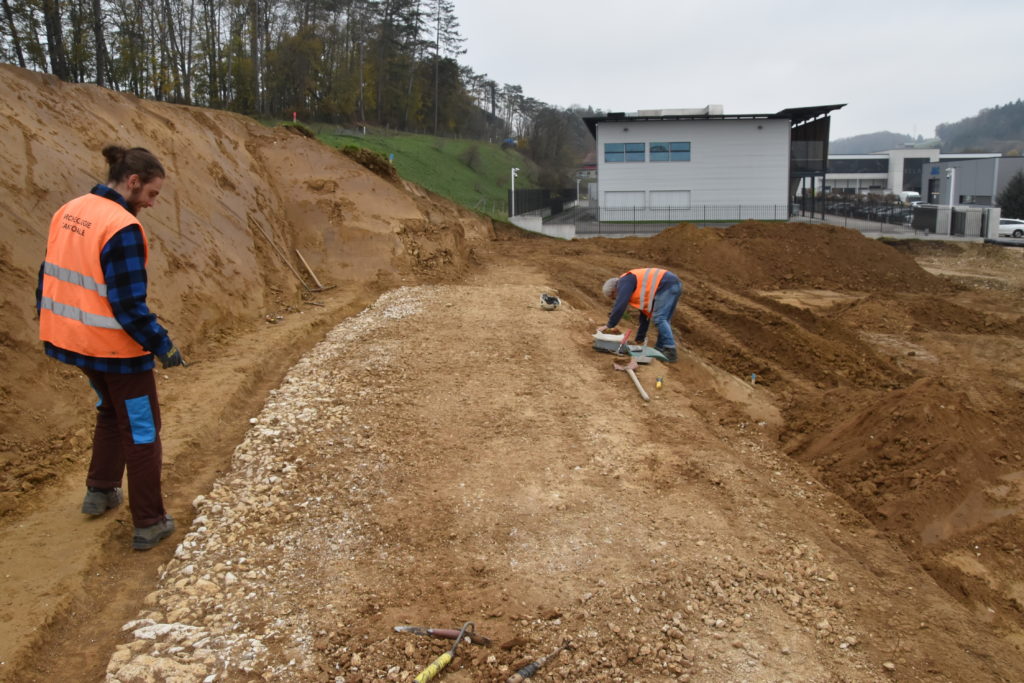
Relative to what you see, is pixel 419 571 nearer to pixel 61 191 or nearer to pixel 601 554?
pixel 601 554

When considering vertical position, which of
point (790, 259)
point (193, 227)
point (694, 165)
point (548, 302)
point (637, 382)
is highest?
point (694, 165)

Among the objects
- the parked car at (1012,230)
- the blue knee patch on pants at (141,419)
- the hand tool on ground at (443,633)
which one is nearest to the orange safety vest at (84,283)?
the blue knee patch on pants at (141,419)

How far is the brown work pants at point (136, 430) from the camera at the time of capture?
159 inches

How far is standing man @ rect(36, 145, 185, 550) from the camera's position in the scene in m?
3.87

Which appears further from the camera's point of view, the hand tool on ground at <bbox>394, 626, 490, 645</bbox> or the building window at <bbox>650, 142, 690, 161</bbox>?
the building window at <bbox>650, 142, 690, 161</bbox>

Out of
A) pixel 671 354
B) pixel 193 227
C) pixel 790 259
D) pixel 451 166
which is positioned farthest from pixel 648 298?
pixel 451 166

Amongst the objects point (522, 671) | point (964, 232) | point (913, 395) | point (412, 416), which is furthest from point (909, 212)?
point (522, 671)

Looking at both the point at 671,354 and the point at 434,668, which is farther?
the point at 671,354

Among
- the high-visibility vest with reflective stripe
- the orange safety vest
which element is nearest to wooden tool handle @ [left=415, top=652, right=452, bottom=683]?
the orange safety vest

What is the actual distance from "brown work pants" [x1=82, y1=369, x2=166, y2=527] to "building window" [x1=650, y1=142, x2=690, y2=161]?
3623cm

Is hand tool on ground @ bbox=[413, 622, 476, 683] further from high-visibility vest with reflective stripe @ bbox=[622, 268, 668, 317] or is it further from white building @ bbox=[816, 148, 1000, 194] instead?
white building @ bbox=[816, 148, 1000, 194]

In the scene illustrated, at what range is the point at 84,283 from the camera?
12.8 ft

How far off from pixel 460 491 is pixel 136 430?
218cm

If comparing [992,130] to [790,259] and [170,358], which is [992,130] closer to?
[790,259]
